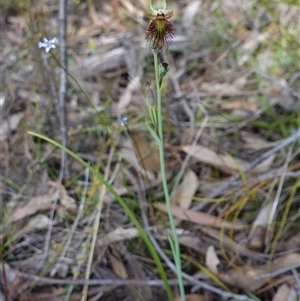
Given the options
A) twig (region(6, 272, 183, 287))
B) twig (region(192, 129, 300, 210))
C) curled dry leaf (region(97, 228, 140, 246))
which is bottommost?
twig (region(6, 272, 183, 287))

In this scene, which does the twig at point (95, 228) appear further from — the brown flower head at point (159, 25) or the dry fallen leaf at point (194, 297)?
the brown flower head at point (159, 25)

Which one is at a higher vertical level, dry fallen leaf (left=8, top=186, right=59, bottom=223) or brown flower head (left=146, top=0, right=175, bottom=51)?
brown flower head (left=146, top=0, right=175, bottom=51)

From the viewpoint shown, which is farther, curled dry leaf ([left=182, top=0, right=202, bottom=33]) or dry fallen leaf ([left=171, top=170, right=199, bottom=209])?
curled dry leaf ([left=182, top=0, right=202, bottom=33])

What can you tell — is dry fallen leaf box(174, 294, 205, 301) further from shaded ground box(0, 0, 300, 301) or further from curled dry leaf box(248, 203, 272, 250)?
curled dry leaf box(248, 203, 272, 250)

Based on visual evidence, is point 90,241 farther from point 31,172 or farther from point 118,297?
point 31,172

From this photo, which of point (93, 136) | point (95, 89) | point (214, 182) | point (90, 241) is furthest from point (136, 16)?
point (90, 241)

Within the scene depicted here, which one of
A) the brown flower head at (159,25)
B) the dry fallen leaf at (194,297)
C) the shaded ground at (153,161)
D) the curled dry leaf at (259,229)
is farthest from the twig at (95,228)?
the brown flower head at (159,25)

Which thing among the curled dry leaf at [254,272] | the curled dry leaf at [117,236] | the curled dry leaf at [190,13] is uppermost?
the curled dry leaf at [190,13]

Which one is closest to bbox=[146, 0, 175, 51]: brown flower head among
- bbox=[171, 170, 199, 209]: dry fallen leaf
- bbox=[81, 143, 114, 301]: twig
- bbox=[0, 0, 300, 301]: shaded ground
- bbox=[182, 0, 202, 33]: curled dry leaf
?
bbox=[0, 0, 300, 301]: shaded ground

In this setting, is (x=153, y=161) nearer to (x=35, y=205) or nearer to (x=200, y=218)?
(x=200, y=218)
